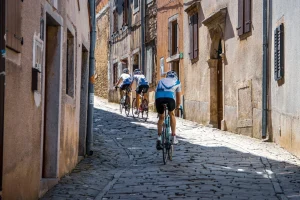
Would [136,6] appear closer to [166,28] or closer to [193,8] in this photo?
[166,28]

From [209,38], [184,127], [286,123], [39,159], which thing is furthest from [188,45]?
[39,159]

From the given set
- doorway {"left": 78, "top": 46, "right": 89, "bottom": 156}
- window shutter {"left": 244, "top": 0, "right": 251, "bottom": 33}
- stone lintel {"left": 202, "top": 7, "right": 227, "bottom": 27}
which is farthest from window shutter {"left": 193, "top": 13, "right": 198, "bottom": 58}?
doorway {"left": 78, "top": 46, "right": 89, "bottom": 156}

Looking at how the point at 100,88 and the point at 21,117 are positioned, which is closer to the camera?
the point at 21,117

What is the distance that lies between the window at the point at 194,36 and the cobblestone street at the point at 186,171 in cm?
487

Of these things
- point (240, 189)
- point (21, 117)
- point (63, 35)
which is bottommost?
point (240, 189)

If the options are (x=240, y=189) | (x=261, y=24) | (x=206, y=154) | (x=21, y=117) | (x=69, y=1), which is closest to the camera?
(x=21, y=117)

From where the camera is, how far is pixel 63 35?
908 centimetres

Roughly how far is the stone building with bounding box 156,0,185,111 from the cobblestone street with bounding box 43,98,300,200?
6.95 m

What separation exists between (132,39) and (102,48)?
9397mm

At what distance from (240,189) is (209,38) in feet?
38.0

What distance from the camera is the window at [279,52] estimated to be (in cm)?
1338

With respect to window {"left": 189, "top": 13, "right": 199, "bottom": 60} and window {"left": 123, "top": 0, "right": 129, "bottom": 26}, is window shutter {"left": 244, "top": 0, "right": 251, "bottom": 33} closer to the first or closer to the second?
window {"left": 189, "top": 13, "right": 199, "bottom": 60}

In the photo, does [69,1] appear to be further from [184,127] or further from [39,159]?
[184,127]

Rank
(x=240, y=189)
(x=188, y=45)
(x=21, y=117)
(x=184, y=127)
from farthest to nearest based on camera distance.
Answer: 1. (x=188, y=45)
2. (x=184, y=127)
3. (x=240, y=189)
4. (x=21, y=117)
